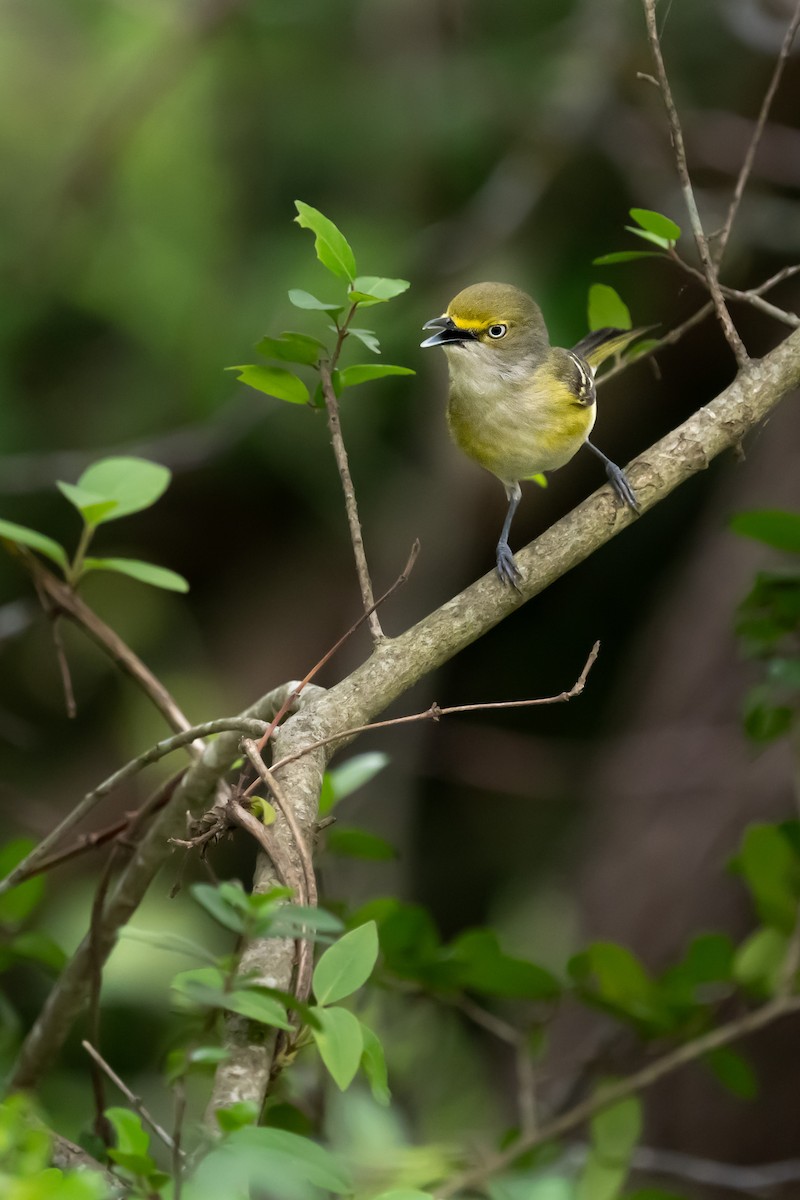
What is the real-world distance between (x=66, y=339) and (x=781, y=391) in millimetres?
4767

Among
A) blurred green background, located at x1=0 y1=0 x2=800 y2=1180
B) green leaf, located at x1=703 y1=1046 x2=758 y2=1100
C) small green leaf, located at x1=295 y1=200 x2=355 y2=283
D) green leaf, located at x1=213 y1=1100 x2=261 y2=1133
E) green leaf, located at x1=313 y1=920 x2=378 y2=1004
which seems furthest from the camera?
blurred green background, located at x1=0 y1=0 x2=800 y2=1180

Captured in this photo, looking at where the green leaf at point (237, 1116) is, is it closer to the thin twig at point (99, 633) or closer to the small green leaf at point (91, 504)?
the thin twig at point (99, 633)

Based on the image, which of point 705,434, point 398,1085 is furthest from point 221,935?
point 705,434

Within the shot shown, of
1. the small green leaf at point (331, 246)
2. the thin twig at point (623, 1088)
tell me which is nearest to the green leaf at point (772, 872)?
the thin twig at point (623, 1088)

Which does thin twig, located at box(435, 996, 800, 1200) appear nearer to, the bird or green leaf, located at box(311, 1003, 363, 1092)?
green leaf, located at box(311, 1003, 363, 1092)

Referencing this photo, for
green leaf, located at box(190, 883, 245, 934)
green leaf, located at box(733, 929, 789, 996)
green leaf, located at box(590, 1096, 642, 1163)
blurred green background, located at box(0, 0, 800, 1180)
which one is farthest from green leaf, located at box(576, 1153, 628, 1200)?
blurred green background, located at box(0, 0, 800, 1180)

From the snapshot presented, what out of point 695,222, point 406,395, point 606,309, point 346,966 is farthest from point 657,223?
point 406,395

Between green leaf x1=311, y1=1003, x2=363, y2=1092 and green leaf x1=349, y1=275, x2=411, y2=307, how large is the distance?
889 mm

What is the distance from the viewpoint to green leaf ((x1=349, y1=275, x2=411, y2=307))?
1.66 metres

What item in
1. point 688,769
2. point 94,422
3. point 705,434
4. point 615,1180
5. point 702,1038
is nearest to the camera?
point 705,434

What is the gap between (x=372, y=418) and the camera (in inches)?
210

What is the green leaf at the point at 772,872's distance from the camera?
217 cm

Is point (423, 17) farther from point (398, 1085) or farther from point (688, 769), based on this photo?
point (398, 1085)

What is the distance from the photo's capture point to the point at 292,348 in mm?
1727
